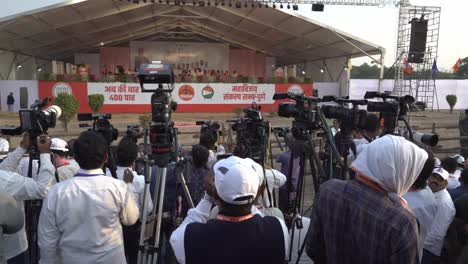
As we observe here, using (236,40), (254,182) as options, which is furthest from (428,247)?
(236,40)

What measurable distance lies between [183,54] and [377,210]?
25.3 m

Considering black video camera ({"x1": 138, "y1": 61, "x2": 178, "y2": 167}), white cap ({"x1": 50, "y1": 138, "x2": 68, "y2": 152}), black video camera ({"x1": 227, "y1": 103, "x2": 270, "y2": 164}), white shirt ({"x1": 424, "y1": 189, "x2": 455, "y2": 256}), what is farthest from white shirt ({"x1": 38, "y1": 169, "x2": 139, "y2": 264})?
white shirt ({"x1": 424, "y1": 189, "x2": 455, "y2": 256})

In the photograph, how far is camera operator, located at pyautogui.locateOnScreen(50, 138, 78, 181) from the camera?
2.49 meters

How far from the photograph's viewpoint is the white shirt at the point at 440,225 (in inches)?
84.9

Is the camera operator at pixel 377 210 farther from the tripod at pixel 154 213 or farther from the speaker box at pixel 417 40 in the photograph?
the speaker box at pixel 417 40

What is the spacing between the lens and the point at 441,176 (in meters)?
2.38

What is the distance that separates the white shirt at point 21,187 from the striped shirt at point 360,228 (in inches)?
60.1

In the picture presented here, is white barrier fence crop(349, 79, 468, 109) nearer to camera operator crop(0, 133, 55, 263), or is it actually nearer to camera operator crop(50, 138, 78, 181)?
camera operator crop(50, 138, 78, 181)

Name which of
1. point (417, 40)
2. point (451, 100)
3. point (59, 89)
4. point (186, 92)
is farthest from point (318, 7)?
point (59, 89)

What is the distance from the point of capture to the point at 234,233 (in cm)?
139

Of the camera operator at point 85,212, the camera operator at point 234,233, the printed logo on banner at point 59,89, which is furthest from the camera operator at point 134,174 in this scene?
the printed logo on banner at point 59,89

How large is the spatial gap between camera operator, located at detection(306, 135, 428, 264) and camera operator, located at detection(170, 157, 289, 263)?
0.23 m

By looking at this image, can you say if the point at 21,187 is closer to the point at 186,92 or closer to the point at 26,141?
the point at 26,141

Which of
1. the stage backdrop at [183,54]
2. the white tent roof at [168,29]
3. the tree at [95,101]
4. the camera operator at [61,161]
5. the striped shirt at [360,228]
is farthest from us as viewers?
the stage backdrop at [183,54]
